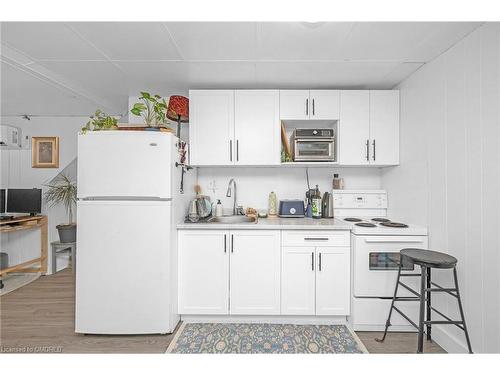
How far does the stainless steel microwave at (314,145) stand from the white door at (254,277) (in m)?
0.95

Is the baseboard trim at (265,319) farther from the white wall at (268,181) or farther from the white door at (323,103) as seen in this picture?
the white door at (323,103)

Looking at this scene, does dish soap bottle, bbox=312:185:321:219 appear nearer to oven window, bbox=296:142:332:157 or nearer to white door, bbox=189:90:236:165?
Result: oven window, bbox=296:142:332:157

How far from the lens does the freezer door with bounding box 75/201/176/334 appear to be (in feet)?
6.66

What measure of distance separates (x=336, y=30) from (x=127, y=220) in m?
2.12

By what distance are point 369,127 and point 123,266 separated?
2670 millimetres

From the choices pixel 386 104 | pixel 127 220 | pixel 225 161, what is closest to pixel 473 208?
pixel 386 104

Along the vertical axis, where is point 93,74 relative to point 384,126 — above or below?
above

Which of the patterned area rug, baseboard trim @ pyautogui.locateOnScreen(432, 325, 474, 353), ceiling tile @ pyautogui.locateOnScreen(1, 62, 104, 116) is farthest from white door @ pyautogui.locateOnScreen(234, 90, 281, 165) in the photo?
ceiling tile @ pyautogui.locateOnScreen(1, 62, 104, 116)

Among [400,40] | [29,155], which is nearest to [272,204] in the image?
[400,40]

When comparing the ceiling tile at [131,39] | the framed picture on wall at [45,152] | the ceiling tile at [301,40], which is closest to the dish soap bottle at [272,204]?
the ceiling tile at [301,40]

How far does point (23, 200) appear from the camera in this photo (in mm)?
3666

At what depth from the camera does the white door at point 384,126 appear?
2.56m

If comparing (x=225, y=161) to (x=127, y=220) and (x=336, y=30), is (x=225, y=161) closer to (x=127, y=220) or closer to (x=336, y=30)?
(x=127, y=220)

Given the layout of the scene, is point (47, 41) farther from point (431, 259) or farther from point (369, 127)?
point (431, 259)
